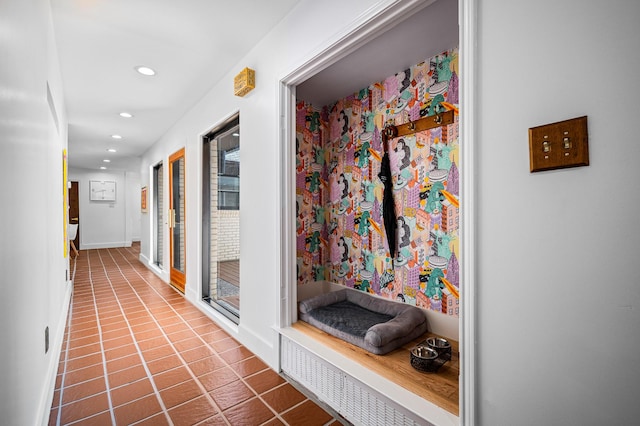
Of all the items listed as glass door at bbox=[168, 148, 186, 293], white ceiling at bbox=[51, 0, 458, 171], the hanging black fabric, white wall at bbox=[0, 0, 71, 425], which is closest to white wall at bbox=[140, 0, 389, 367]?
white ceiling at bbox=[51, 0, 458, 171]

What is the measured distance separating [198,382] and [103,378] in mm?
708

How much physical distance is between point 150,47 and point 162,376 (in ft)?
8.71

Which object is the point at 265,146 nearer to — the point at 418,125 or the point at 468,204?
the point at 418,125

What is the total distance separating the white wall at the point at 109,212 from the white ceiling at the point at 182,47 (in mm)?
6534

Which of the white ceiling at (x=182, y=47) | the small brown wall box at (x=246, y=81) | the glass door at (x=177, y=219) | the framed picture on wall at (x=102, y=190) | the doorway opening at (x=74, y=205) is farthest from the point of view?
the framed picture on wall at (x=102, y=190)

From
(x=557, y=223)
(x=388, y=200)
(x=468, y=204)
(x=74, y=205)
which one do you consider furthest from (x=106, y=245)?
(x=557, y=223)

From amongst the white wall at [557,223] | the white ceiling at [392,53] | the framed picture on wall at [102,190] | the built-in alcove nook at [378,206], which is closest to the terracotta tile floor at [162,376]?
the built-in alcove nook at [378,206]

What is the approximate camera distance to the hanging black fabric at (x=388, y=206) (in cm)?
251

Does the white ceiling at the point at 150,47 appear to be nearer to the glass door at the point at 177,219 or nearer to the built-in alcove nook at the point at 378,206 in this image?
the built-in alcove nook at the point at 378,206

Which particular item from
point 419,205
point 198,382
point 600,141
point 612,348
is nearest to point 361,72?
point 419,205

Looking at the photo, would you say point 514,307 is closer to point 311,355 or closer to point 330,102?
point 311,355

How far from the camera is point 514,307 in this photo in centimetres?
98

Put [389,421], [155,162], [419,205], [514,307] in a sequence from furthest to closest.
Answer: [155,162]
[419,205]
[389,421]
[514,307]

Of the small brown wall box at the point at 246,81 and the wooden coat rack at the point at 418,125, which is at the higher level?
the small brown wall box at the point at 246,81
